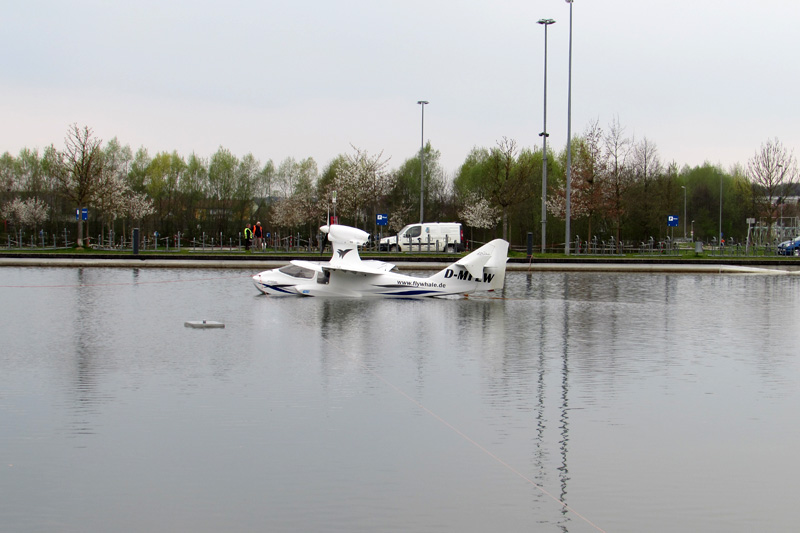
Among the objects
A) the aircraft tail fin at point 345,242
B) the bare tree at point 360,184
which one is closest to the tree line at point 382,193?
the bare tree at point 360,184

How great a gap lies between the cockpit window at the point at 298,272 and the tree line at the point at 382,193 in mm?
33898

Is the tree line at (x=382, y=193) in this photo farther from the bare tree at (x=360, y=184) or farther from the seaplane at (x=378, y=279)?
the seaplane at (x=378, y=279)

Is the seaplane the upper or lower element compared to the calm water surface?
upper

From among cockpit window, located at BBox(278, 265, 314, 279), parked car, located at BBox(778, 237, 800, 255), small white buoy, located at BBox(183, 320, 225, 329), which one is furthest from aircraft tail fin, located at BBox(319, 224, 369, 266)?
parked car, located at BBox(778, 237, 800, 255)

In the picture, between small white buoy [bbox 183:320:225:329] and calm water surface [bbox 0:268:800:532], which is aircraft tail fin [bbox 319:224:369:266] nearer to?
calm water surface [bbox 0:268:800:532]

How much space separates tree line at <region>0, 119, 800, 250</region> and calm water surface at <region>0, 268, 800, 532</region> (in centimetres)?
4251

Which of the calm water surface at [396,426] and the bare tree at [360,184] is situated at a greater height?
the bare tree at [360,184]

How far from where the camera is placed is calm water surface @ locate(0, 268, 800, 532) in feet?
21.1

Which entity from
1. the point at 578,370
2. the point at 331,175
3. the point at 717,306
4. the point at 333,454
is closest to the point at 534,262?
the point at 717,306

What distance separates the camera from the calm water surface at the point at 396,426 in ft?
21.1

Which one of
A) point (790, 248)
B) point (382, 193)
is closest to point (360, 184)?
point (382, 193)

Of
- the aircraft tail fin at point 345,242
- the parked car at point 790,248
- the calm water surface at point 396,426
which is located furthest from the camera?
the parked car at point 790,248

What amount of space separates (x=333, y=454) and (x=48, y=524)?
2.56 meters

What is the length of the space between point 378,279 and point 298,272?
2492 millimetres
